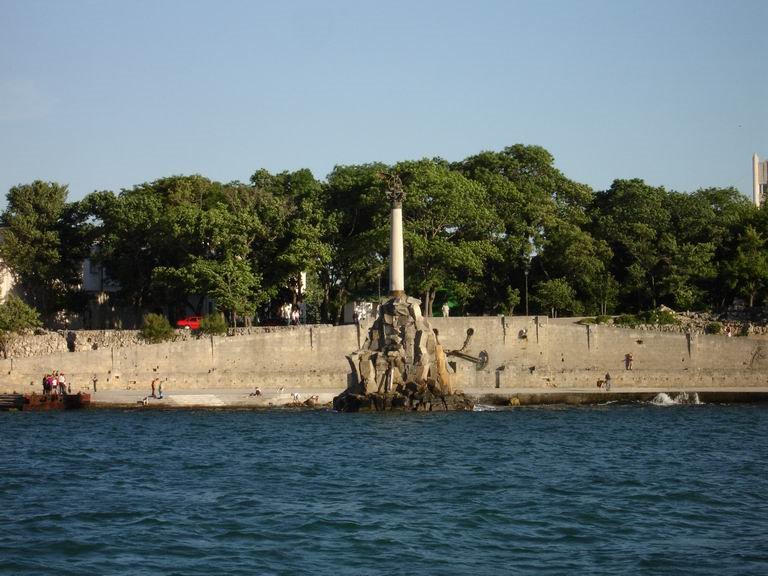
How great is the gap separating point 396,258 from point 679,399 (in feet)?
40.5

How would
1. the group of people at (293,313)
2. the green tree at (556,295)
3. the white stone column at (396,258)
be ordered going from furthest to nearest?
the green tree at (556,295) → the group of people at (293,313) → the white stone column at (396,258)

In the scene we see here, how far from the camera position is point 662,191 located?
226ft

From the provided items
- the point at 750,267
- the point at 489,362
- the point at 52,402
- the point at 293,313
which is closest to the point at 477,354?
the point at 489,362

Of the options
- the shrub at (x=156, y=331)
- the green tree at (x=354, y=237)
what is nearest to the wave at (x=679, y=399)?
the green tree at (x=354, y=237)

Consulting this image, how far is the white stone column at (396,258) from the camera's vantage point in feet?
173

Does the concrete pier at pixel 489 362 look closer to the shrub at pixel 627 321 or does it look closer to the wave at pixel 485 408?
the wave at pixel 485 408

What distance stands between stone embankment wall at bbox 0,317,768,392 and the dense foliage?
16.3 ft

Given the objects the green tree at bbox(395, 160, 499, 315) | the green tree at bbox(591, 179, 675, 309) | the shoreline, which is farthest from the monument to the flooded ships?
the green tree at bbox(591, 179, 675, 309)

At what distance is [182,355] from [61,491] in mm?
22613

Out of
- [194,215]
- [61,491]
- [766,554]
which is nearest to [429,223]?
[194,215]

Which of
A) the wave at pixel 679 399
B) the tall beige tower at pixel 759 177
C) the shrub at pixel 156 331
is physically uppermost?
the tall beige tower at pixel 759 177

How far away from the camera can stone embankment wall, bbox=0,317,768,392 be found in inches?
2136

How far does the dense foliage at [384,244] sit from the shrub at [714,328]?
334cm

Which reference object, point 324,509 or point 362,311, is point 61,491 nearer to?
point 324,509
